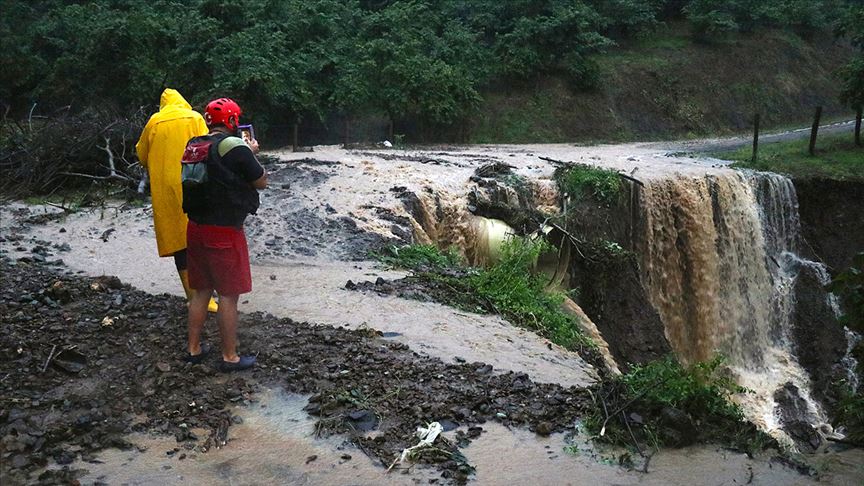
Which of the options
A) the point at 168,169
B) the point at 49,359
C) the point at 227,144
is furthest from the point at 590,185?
the point at 49,359

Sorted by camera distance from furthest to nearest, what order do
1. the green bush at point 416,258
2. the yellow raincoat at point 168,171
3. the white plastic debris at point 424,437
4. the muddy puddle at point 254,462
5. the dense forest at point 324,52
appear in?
the dense forest at point 324,52 → the green bush at point 416,258 → the yellow raincoat at point 168,171 → the white plastic debris at point 424,437 → the muddy puddle at point 254,462

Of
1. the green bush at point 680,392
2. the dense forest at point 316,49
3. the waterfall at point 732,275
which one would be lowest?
the waterfall at point 732,275

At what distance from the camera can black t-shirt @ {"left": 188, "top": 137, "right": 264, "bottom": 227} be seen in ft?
14.5

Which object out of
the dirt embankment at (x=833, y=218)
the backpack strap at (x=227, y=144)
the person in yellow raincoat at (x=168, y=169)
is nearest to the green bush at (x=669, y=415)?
the backpack strap at (x=227, y=144)

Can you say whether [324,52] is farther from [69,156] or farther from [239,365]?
[239,365]

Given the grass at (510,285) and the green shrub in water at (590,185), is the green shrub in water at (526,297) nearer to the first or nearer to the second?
the grass at (510,285)

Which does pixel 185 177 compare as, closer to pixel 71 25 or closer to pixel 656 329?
pixel 656 329

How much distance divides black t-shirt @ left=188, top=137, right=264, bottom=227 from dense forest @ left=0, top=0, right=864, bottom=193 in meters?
10.1

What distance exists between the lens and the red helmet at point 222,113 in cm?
455

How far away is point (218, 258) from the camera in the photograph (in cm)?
452

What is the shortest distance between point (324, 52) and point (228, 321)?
17765mm

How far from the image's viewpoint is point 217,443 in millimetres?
3875

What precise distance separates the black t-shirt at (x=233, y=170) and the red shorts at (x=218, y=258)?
4cm

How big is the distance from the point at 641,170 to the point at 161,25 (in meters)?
12.5
